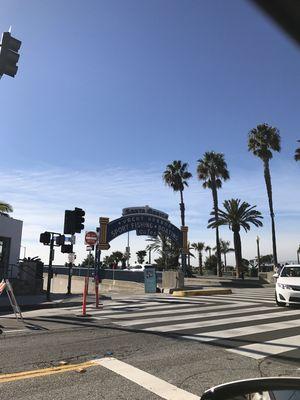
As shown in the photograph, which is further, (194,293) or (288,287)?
(194,293)

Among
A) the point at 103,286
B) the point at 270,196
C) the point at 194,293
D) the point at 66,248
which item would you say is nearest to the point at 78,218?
the point at 66,248

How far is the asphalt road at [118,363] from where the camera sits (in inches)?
237

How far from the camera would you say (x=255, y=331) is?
34.5ft

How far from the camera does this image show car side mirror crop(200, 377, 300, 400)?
2.52 meters

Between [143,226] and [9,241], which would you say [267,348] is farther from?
[143,226]

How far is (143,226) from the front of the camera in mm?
32031

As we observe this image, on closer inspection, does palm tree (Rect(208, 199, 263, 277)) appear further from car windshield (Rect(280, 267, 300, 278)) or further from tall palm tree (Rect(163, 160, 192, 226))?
car windshield (Rect(280, 267, 300, 278))

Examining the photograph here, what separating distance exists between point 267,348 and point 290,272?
26.6ft

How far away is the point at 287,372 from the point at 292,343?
2.39 m

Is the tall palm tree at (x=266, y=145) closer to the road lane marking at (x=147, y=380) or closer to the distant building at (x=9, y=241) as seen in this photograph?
the distant building at (x=9, y=241)

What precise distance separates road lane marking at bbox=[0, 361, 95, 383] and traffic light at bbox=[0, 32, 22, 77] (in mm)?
9119

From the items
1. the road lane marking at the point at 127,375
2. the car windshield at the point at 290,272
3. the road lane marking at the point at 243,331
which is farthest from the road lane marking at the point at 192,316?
the road lane marking at the point at 127,375

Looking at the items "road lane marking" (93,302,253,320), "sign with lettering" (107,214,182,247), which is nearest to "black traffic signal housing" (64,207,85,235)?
"road lane marking" (93,302,253,320)

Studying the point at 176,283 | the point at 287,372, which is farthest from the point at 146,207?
the point at 287,372
